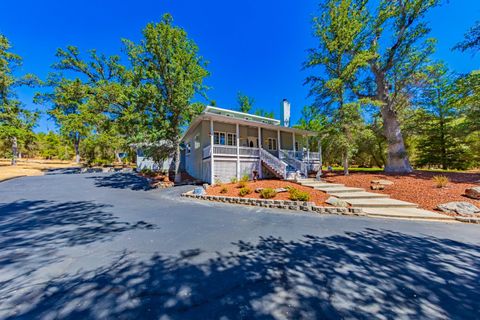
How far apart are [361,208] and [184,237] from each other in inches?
262

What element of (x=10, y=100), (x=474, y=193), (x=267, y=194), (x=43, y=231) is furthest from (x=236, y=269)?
(x=10, y=100)

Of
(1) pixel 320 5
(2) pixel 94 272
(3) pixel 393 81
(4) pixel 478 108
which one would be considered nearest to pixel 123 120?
(2) pixel 94 272

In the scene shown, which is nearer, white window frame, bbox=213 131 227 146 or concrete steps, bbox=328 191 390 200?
concrete steps, bbox=328 191 390 200

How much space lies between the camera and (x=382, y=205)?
712 cm

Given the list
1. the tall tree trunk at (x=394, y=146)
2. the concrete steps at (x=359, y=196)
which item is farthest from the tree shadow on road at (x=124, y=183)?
the tall tree trunk at (x=394, y=146)

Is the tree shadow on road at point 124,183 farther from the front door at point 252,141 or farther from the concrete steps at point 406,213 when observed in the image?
the concrete steps at point 406,213

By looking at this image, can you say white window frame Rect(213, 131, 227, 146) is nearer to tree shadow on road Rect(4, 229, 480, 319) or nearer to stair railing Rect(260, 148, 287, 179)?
stair railing Rect(260, 148, 287, 179)

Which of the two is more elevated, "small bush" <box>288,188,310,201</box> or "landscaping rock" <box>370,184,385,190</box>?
"landscaping rock" <box>370,184,385,190</box>

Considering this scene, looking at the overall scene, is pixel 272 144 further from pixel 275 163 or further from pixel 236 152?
pixel 236 152

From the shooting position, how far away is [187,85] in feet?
43.5

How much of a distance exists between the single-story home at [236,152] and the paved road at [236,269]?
7.53 metres

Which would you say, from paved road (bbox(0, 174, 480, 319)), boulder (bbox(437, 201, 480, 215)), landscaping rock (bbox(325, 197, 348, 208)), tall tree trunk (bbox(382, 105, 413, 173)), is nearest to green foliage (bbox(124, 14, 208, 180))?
paved road (bbox(0, 174, 480, 319))

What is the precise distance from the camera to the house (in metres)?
12.6

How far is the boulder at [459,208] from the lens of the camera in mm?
6008
